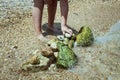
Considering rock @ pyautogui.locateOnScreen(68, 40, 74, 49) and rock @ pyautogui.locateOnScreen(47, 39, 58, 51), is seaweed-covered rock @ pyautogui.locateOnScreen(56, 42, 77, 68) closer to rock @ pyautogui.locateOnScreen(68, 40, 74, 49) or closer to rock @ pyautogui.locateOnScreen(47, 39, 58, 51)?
rock @ pyautogui.locateOnScreen(47, 39, 58, 51)

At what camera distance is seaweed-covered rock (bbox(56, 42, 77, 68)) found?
2.92m

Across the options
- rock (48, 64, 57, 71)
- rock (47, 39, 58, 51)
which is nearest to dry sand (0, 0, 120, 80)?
rock (48, 64, 57, 71)

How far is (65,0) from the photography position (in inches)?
131

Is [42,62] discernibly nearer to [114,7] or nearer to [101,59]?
[101,59]

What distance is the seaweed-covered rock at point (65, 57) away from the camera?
9.59 feet

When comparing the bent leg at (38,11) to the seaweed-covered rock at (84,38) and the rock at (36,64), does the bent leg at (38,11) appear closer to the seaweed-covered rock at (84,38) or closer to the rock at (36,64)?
the seaweed-covered rock at (84,38)

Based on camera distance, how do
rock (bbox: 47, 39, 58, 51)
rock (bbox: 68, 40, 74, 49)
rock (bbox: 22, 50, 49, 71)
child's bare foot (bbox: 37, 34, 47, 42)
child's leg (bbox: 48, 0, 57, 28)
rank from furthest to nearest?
child's leg (bbox: 48, 0, 57, 28) < child's bare foot (bbox: 37, 34, 47, 42) < rock (bbox: 68, 40, 74, 49) < rock (bbox: 47, 39, 58, 51) < rock (bbox: 22, 50, 49, 71)

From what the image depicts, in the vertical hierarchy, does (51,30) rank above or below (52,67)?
above

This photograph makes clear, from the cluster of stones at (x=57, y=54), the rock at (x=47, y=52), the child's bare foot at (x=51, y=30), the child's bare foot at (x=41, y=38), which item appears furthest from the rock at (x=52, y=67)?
the child's bare foot at (x=51, y=30)

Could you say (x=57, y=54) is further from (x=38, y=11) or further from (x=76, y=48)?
(x=38, y=11)

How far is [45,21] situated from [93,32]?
0.62 meters

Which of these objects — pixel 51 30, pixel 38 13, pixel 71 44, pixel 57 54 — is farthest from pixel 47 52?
pixel 51 30

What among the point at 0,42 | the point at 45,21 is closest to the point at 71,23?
the point at 45,21

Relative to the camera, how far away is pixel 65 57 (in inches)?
116
